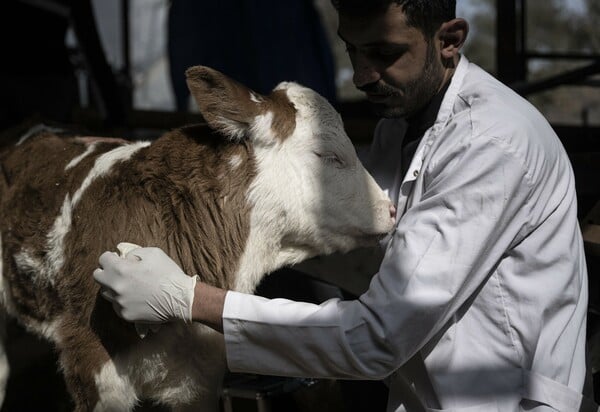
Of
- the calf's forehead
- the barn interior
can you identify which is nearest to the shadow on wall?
the barn interior

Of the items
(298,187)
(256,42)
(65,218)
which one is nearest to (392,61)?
(298,187)

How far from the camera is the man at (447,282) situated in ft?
7.12

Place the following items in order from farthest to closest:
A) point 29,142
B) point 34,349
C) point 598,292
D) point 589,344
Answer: point 34,349, point 598,292, point 29,142, point 589,344

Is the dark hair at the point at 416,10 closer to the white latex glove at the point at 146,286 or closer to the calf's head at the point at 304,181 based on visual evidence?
the calf's head at the point at 304,181

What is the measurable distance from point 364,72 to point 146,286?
2.88 feet

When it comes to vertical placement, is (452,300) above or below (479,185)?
below

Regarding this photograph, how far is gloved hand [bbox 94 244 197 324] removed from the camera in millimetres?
2305

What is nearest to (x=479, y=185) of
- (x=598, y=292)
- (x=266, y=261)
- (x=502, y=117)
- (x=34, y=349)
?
(x=502, y=117)

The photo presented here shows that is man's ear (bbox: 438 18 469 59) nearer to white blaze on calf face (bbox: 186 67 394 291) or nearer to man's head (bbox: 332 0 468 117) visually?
man's head (bbox: 332 0 468 117)

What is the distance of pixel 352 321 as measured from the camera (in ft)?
7.18

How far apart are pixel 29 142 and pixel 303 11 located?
266 centimetres

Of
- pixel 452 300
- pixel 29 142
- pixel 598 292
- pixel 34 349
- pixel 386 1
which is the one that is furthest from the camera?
pixel 34 349

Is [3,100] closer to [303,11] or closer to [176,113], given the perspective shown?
[176,113]

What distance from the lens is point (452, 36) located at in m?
2.52
